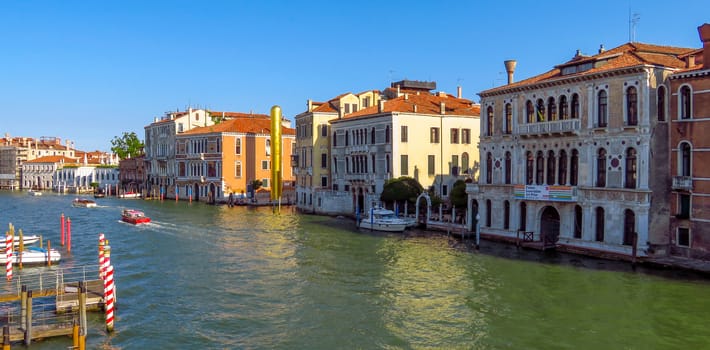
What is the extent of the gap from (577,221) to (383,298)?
34.1ft

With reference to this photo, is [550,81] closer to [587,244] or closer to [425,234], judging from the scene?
[587,244]

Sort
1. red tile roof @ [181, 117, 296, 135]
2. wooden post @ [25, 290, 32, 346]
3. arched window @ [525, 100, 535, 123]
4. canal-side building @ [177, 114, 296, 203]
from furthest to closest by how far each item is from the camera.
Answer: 1. red tile roof @ [181, 117, 296, 135]
2. canal-side building @ [177, 114, 296, 203]
3. arched window @ [525, 100, 535, 123]
4. wooden post @ [25, 290, 32, 346]

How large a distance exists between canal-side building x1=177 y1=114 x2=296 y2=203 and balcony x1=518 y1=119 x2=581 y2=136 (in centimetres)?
3070

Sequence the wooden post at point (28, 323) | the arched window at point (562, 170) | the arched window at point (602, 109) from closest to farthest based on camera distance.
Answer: the wooden post at point (28, 323)
the arched window at point (602, 109)
the arched window at point (562, 170)

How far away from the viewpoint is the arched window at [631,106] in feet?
71.6

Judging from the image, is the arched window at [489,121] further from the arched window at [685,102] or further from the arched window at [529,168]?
the arched window at [685,102]

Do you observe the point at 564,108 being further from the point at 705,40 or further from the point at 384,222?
the point at 384,222

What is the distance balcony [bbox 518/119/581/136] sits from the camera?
77.9ft

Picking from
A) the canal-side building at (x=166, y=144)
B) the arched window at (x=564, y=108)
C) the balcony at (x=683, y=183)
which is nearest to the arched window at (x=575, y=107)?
the arched window at (x=564, y=108)

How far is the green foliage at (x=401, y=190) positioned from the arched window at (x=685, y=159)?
16043mm

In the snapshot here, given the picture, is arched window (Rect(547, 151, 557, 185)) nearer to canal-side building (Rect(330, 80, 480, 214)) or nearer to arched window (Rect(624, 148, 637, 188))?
arched window (Rect(624, 148, 637, 188))

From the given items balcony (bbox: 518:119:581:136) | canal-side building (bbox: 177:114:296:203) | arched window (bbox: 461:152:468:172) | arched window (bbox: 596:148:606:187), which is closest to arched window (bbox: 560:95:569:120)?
balcony (bbox: 518:119:581:136)

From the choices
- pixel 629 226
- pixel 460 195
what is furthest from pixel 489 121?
pixel 629 226

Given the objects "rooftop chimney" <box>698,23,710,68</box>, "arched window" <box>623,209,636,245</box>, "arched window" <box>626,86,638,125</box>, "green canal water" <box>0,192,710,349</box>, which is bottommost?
"green canal water" <box>0,192,710,349</box>
